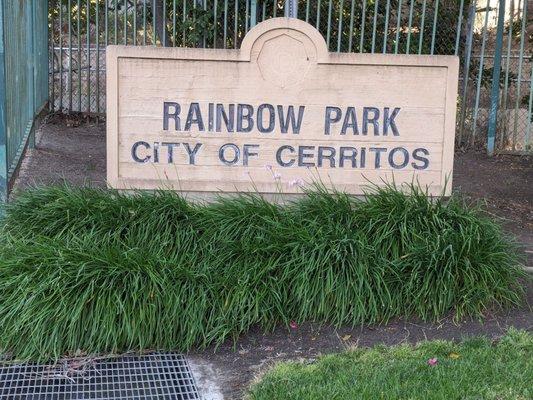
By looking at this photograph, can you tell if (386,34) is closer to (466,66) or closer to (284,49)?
(466,66)

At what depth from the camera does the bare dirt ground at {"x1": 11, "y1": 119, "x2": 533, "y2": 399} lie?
4184mm

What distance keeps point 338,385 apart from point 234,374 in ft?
2.17

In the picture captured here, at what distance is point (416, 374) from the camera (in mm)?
3703

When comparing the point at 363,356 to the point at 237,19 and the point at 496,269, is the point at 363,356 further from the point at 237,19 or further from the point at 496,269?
the point at 237,19

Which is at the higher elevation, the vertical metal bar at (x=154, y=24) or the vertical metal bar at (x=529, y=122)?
the vertical metal bar at (x=154, y=24)

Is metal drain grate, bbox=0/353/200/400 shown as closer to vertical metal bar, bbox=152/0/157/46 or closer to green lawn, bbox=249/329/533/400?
green lawn, bbox=249/329/533/400

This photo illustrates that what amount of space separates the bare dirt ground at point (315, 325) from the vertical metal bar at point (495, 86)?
0.31 m

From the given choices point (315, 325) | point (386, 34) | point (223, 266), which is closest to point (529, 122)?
point (386, 34)

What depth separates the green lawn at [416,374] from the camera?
11.4 ft

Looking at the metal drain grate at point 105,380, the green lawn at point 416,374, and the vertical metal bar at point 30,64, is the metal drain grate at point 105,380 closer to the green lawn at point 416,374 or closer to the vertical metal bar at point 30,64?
the green lawn at point 416,374

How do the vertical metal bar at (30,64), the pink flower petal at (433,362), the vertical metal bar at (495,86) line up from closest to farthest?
the pink flower petal at (433,362) → the vertical metal bar at (30,64) → the vertical metal bar at (495,86)

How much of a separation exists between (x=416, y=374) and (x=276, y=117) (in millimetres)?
2226

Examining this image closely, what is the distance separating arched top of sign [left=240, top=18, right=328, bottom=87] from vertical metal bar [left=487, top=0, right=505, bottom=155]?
5.30m

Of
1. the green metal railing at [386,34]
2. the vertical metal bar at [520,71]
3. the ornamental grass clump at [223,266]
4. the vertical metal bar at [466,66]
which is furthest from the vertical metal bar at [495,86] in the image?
the ornamental grass clump at [223,266]
